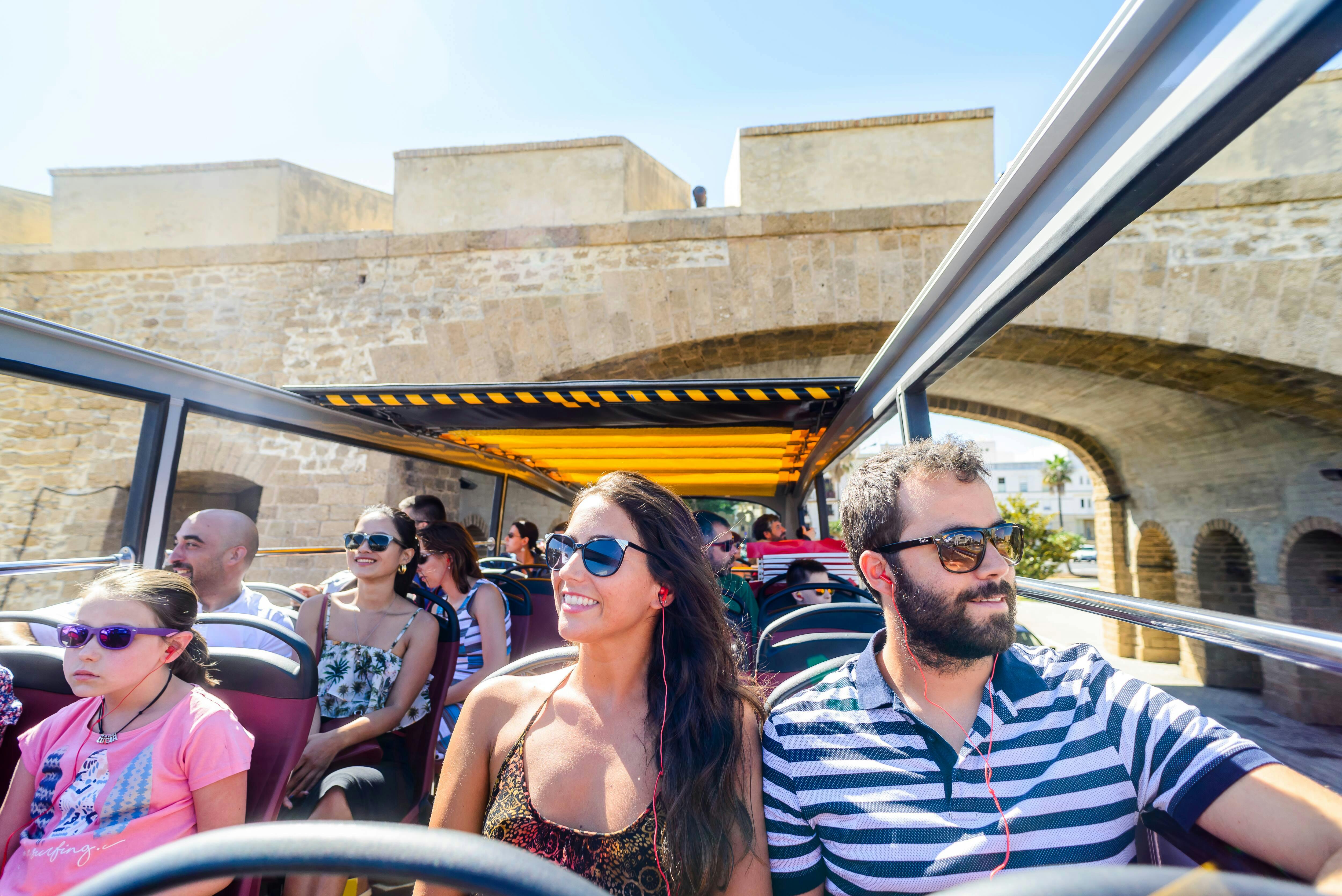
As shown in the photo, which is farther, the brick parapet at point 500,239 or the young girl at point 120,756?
the brick parapet at point 500,239

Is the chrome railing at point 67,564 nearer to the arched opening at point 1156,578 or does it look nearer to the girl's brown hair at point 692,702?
the girl's brown hair at point 692,702

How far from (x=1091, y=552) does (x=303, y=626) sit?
167ft

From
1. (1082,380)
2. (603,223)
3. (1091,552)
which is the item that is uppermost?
(603,223)

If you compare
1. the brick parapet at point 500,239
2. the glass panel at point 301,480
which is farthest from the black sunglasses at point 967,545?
the glass panel at point 301,480

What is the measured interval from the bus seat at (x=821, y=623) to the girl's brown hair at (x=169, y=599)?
1.95 m

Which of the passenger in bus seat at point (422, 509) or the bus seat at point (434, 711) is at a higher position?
the passenger in bus seat at point (422, 509)

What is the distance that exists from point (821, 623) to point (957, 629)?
6.66 feet

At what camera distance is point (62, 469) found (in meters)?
9.83

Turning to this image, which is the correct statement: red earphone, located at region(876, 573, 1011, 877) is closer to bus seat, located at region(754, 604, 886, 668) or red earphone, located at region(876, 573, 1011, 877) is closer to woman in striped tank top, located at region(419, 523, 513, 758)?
bus seat, located at region(754, 604, 886, 668)

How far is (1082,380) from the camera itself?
10953 millimetres

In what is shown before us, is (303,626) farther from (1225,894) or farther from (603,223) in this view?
(603,223)

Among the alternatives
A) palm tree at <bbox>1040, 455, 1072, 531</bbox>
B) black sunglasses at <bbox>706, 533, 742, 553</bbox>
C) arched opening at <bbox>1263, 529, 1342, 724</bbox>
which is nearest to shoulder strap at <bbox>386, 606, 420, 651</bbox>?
black sunglasses at <bbox>706, 533, 742, 553</bbox>

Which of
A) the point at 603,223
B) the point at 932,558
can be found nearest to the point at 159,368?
the point at 932,558

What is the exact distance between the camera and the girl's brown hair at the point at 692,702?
1378 mm
